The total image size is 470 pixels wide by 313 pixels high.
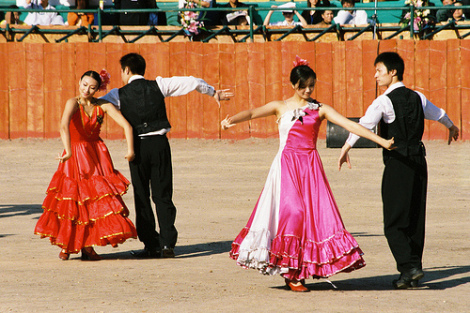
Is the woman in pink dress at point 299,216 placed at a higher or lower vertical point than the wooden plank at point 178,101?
lower

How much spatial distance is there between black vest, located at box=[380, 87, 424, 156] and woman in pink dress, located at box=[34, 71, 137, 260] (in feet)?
8.15

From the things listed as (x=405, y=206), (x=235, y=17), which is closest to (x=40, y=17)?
(x=235, y=17)

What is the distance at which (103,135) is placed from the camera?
17.2 m

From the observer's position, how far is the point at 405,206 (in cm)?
655

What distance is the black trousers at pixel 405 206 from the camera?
21.5ft

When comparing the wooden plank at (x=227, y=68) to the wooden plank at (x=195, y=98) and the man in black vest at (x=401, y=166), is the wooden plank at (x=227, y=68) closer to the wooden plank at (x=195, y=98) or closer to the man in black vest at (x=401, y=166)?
the wooden plank at (x=195, y=98)

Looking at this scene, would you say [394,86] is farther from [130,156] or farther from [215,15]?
[215,15]

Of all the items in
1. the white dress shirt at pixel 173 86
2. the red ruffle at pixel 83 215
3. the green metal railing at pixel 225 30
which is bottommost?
the red ruffle at pixel 83 215

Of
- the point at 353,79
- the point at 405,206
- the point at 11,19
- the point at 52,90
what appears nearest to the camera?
the point at 405,206

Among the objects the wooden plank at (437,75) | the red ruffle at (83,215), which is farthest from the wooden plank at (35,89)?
the red ruffle at (83,215)

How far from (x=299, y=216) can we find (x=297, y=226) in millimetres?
80

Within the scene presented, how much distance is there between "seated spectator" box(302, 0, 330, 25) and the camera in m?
17.2

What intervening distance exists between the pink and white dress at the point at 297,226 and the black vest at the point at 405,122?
668mm

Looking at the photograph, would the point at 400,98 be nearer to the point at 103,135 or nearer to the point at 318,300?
the point at 318,300
